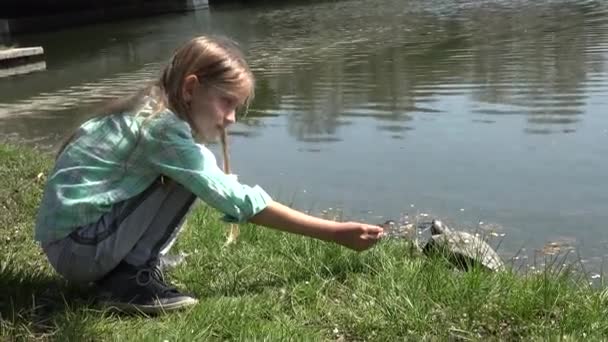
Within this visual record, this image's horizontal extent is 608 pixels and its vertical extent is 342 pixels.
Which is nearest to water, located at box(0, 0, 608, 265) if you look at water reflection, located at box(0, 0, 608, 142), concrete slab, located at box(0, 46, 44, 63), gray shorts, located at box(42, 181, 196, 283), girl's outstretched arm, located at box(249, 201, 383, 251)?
water reflection, located at box(0, 0, 608, 142)

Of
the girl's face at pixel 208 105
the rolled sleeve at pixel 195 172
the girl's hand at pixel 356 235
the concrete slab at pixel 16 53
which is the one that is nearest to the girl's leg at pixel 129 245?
the rolled sleeve at pixel 195 172

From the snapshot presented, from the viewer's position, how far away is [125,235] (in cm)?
299

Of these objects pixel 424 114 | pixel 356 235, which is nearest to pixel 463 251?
pixel 356 235

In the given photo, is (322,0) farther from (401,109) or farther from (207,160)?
(207,160)

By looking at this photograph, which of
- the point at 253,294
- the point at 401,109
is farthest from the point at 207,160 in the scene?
the point at 401,109

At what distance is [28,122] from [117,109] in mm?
8870

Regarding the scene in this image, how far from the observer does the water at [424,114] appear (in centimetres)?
650

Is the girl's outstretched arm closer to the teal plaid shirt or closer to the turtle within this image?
the teal plaid shirt

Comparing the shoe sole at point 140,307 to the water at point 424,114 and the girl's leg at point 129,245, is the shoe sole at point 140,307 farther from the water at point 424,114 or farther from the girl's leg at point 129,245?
the water at point 424,114

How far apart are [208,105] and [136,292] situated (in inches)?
27.6

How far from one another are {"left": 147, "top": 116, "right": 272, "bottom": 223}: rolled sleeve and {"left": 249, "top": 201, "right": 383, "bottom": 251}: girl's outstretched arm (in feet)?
0.24

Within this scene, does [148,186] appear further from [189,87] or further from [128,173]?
[189,87]

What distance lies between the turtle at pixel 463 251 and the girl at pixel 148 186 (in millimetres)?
897

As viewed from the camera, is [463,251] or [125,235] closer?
[125,235]
